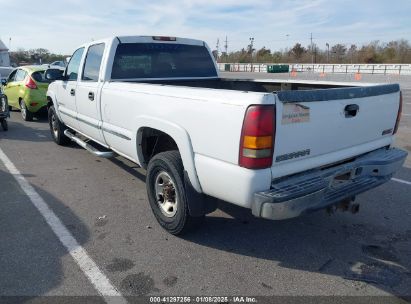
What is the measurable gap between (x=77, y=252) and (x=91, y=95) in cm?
234

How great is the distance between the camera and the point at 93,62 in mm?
5379

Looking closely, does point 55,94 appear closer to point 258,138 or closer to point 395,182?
point 258,138

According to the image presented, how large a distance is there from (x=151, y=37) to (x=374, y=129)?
10.8 feet

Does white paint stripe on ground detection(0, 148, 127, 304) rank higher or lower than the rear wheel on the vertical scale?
lower

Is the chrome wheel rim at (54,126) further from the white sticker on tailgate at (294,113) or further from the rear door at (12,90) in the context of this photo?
the white sticker on tailgate at (294,113)

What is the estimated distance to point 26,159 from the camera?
6859 mm

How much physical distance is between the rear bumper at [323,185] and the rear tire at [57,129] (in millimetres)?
5657

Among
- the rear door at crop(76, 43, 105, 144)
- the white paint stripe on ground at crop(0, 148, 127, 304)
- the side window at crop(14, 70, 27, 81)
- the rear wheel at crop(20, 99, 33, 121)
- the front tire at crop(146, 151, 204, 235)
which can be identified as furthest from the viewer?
the side window at crop(14, 70, 27, 81)

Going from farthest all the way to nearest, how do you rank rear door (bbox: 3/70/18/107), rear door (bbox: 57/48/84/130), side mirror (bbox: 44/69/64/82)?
rear door (bbox: 3/70/18/107), side mirror (bbox: 44/69/64/82), rear door (bbox: 57/48/84/130)

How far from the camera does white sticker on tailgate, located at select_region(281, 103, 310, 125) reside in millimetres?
2801

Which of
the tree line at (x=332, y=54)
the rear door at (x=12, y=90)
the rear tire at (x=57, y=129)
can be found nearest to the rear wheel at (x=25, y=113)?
the rear door at (x=12, y=90)

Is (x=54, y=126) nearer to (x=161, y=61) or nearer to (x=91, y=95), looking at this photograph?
(x=91, y=95)

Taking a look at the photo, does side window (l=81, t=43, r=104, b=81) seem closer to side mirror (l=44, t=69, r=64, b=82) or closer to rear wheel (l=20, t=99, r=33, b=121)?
side mirror (l=44, t=69, r=64, b=82)

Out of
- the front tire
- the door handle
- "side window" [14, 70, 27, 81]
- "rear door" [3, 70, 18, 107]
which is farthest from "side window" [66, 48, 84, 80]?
"rear door" [3, 70, 18, 107]
